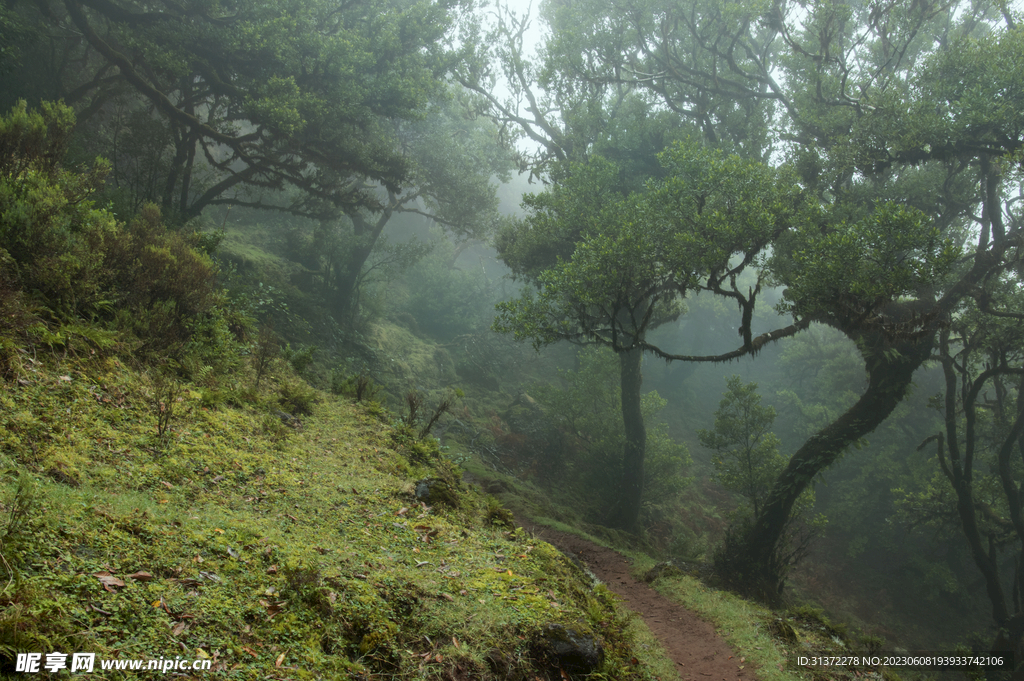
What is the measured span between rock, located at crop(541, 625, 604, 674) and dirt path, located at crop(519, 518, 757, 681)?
2.04 m

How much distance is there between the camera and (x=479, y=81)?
2181 centimetres

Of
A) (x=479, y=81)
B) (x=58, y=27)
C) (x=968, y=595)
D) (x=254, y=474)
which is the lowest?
(x=968, y=595)

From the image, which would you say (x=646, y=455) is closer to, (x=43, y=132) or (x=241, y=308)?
(x=241, y=308)

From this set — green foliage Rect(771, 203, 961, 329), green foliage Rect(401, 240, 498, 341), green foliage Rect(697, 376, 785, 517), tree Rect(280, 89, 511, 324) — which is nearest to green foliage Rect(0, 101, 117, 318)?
green foliage Rect(771, 203, 961, 329)

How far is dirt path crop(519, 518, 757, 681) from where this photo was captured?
6238 mm

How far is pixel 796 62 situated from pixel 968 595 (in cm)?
1953

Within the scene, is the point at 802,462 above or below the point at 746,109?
below

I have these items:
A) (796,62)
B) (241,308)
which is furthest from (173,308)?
(796,62)

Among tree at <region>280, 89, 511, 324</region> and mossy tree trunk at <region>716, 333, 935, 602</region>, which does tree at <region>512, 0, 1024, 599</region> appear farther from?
tree at <region>280, 89, 511, 324</region>

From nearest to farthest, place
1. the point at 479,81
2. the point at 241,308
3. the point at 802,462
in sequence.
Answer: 1. the point at 802,462
2. the point at 241,308
3. the point at 479,81

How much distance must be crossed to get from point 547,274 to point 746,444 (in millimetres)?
7852

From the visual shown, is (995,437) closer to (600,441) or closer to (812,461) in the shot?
(812,461)

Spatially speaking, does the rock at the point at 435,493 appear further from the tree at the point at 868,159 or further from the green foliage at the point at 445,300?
the green foliage at the point at 445,300

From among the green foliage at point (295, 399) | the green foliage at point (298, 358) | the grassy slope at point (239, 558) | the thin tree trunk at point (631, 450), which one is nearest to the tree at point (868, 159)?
the thin tree trunk at point (631, 450)
